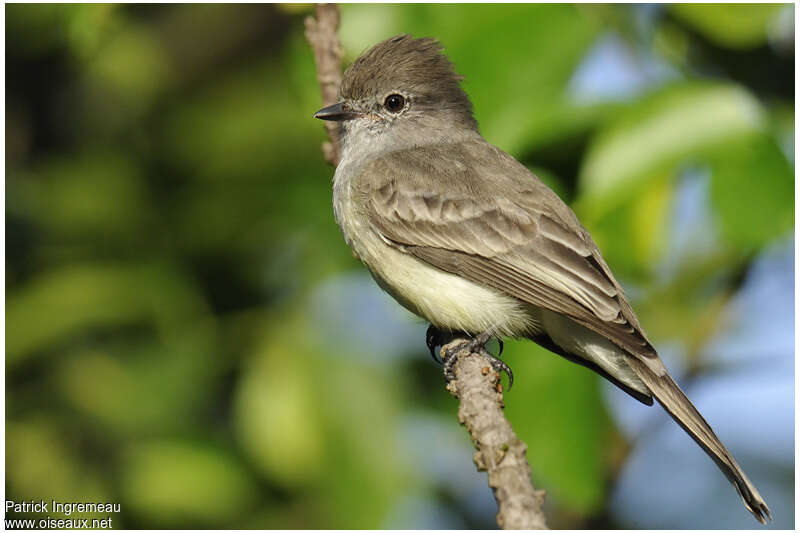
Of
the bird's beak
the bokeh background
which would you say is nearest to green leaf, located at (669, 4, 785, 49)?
the bokeh background

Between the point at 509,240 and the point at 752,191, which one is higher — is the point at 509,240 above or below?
above

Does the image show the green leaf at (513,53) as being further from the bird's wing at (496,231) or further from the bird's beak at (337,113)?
the bird's beak at (337,113)

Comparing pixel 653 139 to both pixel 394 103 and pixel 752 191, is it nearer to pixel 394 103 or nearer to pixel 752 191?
pixel 752 191

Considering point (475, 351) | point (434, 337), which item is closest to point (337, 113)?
point (434, 337)

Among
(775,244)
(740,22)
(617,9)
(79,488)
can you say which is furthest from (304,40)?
(79,488)

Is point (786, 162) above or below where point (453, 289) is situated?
below

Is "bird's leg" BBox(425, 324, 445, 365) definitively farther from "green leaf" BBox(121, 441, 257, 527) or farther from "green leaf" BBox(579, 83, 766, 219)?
Result: "green leaf" BBox(579, 83, 766, 219)

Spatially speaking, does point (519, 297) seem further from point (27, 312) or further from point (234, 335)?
point (27, 312)
